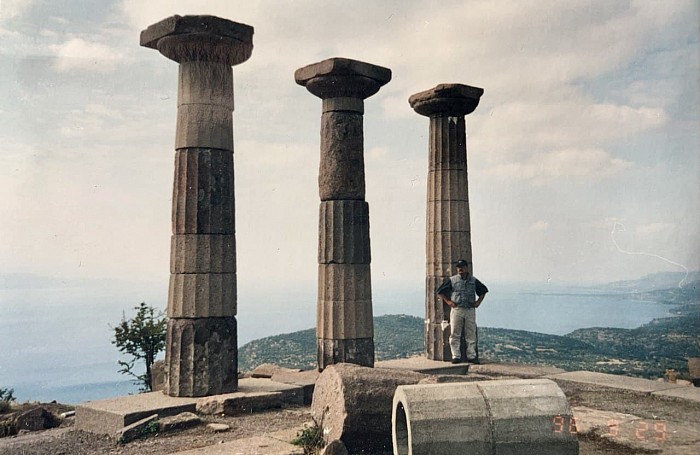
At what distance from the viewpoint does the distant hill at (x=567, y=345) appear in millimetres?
22016

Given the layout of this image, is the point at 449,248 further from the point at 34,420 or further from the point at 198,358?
the point at 34,420

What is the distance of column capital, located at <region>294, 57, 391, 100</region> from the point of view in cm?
1226

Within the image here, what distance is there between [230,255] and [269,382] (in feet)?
7.67

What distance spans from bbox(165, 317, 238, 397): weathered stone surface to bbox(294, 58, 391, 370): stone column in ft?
8.36

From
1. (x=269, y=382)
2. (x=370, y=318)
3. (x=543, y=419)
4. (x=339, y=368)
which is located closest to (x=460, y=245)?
(x=370, y=318)

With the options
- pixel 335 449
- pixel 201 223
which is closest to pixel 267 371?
pixel 201 223

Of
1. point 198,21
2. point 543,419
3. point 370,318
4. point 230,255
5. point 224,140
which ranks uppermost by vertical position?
point 198,21

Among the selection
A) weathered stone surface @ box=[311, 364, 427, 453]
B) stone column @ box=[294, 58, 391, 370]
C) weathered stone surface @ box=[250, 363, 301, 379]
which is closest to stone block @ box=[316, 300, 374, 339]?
stone column @ box=[294, 58, 391, 370]

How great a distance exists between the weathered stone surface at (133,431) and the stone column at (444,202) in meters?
6.84

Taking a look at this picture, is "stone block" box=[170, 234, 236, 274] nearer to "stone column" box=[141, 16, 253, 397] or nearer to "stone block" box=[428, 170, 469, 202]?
"stone column" box=[141, 16, 253, 397]

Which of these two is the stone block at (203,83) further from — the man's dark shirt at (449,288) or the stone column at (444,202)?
the man's dark shirt at (449,288)

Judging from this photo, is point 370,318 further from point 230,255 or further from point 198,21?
point 198,21

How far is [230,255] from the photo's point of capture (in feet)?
35.6

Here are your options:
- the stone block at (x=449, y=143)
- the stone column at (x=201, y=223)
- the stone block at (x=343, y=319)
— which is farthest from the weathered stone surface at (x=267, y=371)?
the stone block at (x=449, y=143)
